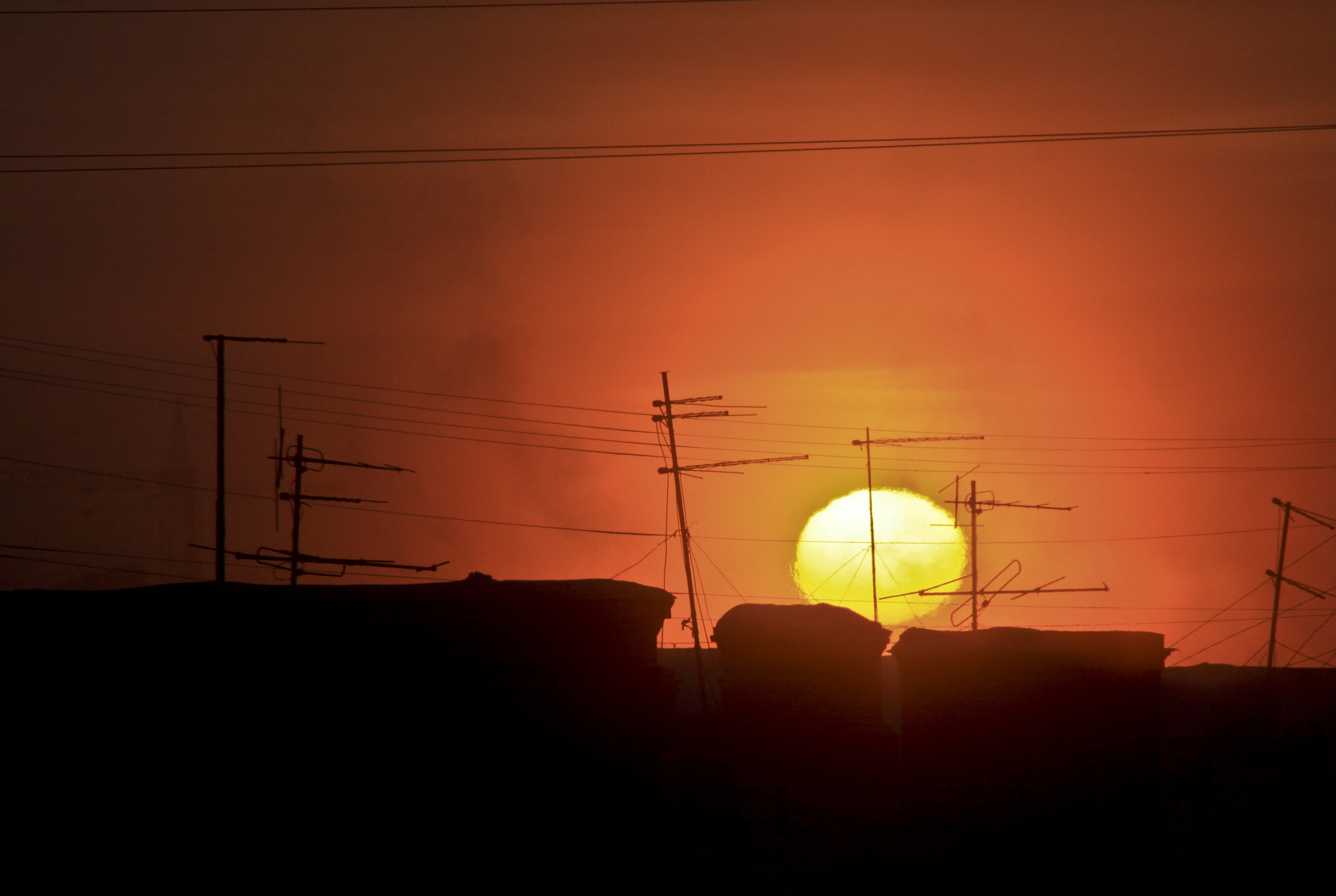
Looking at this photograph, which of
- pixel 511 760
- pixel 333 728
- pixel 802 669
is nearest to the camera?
pixel 333 728

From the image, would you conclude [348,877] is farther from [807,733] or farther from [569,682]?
[807,733]

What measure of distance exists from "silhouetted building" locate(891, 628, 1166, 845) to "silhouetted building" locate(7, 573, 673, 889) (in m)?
6.48

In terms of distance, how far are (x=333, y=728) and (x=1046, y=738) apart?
11018 millimetres

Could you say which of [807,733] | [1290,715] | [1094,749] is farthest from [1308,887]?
[1290,715]

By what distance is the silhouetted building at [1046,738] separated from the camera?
1580 centimetres

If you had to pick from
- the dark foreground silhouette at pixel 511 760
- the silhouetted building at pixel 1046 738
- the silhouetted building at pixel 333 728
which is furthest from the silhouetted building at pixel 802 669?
the silhouetted building at pixel 333 728

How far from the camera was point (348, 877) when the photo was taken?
1041 cm

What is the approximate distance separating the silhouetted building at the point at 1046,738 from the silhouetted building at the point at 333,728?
21.3 feet

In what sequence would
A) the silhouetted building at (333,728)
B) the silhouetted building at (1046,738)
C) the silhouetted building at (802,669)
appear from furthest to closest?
the silhouetted building at (802,669) < the silhouetted building at (1046,738) < the silhouetted building at (333,728)

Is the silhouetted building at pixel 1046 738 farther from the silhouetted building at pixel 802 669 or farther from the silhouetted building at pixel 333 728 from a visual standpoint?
the silhouetted building at pixel 802 669

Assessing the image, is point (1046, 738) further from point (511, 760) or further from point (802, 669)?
point (802, 669)

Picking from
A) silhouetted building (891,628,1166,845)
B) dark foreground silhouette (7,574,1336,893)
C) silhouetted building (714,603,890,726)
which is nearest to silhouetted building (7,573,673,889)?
dark foreground silhouette (7,574,1336,893)

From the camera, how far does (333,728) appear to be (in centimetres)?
1055

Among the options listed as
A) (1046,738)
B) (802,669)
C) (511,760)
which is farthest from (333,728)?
(802,669)
